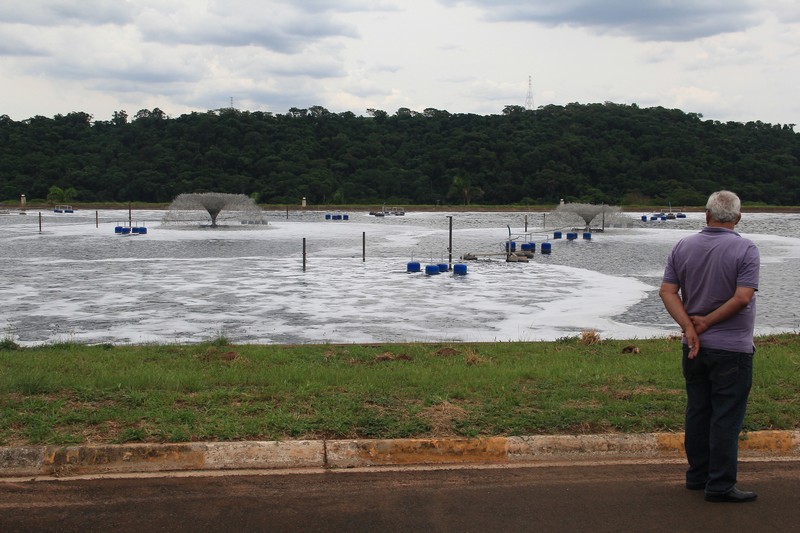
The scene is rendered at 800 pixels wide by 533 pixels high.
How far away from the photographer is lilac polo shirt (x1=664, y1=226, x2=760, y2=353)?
5.51 m

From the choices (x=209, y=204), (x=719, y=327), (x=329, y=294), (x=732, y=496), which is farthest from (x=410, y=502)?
(x=209, y=204)

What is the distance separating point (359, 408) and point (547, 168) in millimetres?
112782

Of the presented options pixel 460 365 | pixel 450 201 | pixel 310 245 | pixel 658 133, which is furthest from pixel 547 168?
pixel 460 365

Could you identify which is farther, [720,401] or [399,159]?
[399,159]

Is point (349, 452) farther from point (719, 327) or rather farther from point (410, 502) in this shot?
point (719, 327)

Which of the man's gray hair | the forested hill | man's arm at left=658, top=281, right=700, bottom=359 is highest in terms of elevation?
the forested hill

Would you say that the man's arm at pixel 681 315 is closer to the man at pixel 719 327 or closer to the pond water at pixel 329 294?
the man at pixel 719 327

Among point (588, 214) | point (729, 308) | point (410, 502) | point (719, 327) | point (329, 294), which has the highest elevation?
point (588, 214)

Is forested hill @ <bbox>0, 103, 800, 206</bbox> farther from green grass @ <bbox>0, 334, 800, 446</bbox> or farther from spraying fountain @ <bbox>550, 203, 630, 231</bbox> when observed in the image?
green grass @ <bbox>0, 334, 800, 446</bbox>

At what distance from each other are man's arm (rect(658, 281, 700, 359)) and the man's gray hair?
55cm

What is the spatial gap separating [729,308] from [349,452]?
2.97m

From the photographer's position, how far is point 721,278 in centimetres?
557

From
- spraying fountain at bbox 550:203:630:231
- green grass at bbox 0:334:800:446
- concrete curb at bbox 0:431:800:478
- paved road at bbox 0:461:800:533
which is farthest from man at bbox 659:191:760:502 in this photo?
spraying fountain at bbox 550:203:630:231

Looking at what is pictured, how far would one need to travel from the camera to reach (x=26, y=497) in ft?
18.6
